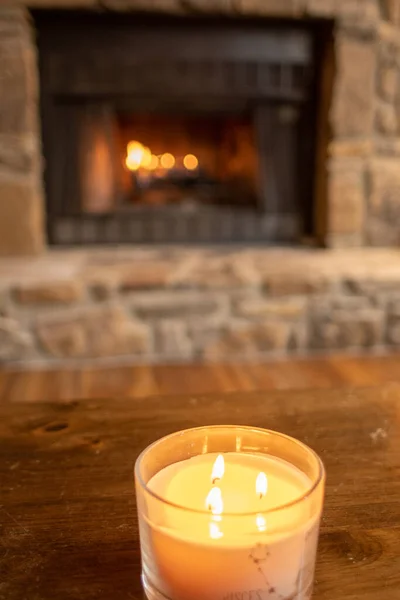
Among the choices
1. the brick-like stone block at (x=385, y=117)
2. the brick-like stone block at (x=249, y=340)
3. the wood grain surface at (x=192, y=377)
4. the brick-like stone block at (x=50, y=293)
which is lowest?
the wood grain surface at (x=192, y=377)

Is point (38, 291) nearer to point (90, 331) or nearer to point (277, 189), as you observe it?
point (90, 331)

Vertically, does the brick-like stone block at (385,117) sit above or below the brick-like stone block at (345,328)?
above

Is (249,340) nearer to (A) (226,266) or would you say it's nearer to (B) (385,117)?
(A) (226,266)

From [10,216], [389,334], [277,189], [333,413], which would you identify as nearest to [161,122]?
[277,189]

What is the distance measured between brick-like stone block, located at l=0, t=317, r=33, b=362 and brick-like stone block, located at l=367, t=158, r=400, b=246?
1261mm

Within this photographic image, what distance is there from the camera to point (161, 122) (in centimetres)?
259

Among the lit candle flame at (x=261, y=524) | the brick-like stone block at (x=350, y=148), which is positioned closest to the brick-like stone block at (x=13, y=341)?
the brick-like stone block at (x=350, y=148)

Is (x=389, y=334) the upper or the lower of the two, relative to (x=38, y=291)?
lower

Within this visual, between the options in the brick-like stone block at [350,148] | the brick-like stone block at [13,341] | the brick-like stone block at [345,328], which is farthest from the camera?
the brick-like stone block at [350,148]

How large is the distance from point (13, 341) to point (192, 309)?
54 centimetres

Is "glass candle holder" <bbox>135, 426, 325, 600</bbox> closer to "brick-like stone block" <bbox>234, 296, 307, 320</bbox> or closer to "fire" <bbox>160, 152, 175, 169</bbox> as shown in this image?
"brick-like stone block" <bbox>234, 296, 307, 320</bbox>

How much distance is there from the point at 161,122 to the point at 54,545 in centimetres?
233

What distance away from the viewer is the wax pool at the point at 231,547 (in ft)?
1.11

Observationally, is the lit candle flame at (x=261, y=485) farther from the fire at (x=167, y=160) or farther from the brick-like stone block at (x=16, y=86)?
the fire at (x=167, y=160)
